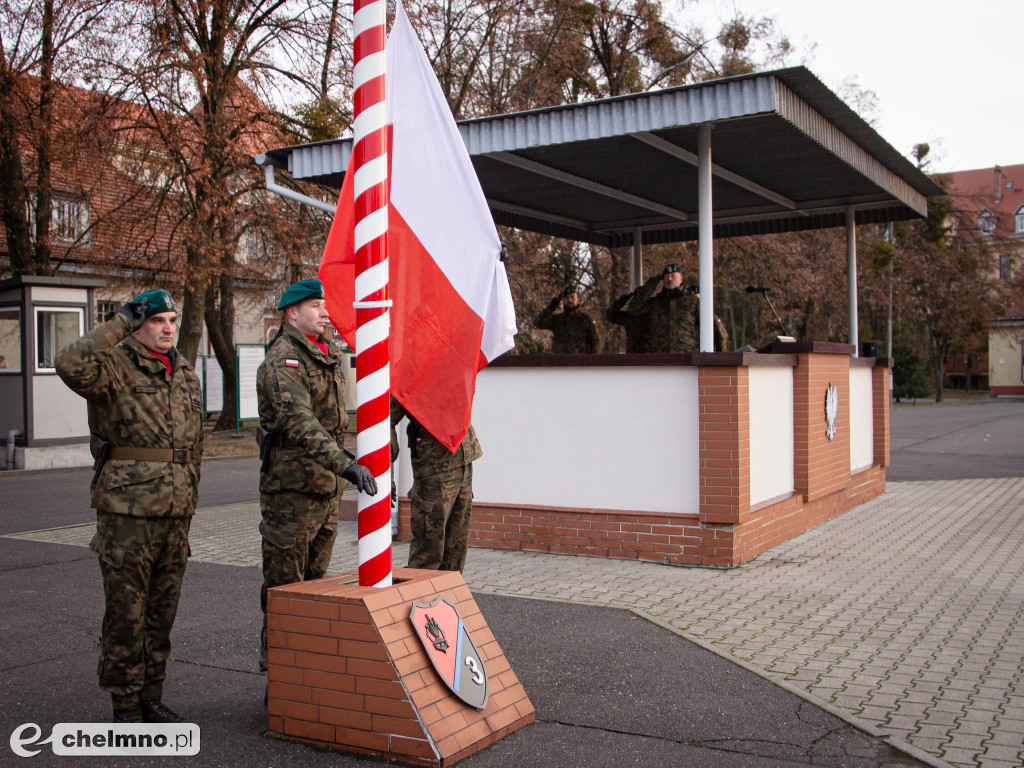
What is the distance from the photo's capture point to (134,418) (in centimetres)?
396

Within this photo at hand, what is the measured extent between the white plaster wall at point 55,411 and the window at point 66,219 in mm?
4731

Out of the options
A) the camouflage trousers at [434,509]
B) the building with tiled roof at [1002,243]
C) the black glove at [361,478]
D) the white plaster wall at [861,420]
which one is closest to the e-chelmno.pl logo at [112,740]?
the black glove at [361,478]

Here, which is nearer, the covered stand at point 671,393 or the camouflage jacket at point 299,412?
the camouflage jacket at point 299,412

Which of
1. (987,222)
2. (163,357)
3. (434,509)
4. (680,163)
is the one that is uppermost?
(987,222)

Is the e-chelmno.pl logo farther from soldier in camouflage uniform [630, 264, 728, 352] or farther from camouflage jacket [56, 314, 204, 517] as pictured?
soldier in camouflage uniform [630, 264, 728, 352]

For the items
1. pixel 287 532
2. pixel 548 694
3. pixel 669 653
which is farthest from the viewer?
pixel 669 653

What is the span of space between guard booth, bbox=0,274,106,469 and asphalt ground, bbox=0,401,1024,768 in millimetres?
7513

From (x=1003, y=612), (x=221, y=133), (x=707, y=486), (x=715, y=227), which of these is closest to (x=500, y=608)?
(x=707, y=486)

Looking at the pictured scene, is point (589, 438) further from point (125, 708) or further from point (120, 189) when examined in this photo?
point (120, 189)

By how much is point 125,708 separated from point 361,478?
1391 mm

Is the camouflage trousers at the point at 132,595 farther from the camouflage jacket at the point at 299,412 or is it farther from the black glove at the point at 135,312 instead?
the black glove at the point at 135,312

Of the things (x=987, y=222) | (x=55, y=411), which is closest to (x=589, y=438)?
(x=55, y=411)

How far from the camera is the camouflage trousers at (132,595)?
3891mm

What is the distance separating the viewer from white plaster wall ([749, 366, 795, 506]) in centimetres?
823
